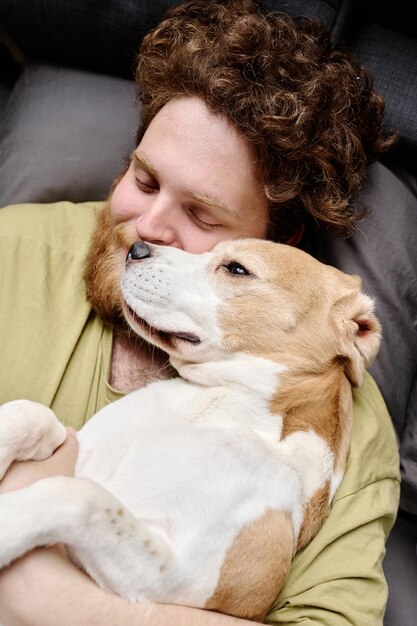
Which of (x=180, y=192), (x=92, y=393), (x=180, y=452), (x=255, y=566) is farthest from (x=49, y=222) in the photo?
(x=255, y=566)

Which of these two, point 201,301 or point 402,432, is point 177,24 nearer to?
point 201,301

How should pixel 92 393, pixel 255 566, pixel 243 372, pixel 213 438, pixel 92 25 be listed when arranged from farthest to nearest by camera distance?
1. pixel 92 25
2. pixel 92 393
3. pixel 243 372
4. pixel 213 438
5. pixel 255 566

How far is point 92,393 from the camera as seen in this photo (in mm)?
1552

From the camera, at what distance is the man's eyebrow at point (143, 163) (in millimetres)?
1630

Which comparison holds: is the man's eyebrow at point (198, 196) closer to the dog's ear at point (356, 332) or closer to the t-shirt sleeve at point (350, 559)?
the dog's ear at point (356, 332)

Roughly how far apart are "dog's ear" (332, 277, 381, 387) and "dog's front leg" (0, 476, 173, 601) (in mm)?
590

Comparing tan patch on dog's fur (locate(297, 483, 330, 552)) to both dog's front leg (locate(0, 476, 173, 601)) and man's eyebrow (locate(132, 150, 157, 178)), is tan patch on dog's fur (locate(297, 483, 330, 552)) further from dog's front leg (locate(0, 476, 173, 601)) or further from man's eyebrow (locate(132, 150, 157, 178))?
man's eyebrow (locate(132, 150, 157, 178))

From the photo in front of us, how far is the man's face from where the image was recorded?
5.26 ft

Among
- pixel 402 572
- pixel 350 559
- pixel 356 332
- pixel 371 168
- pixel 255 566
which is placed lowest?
pixel 402 572

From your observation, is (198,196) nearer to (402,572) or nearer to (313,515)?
(313,515)

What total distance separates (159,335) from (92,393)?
0.24 m

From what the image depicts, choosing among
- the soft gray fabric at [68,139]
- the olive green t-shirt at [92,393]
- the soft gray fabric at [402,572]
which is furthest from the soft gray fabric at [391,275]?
the soft gray fabric at [68,139]

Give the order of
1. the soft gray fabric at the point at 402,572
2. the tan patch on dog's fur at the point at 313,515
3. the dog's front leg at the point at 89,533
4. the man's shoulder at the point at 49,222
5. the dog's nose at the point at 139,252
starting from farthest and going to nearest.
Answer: the soft gray fabric at the point at 402,572 → the man's shoulder at the point at 49,222 → the dog's nose at the point at 139,252 → the tan patch on dog's fur at the point at 313,515 → the dog's front leg at the point at 89,533

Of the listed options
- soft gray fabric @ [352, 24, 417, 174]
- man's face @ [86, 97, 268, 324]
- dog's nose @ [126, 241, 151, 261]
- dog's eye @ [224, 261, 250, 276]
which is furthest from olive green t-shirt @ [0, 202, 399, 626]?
soft gray fabric @ [352, 24, 417, 174]
